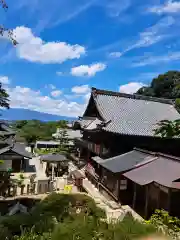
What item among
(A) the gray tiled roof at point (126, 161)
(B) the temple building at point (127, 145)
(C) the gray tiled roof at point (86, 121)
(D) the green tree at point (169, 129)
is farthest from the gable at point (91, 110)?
(D) the green tree at point (169, 129)

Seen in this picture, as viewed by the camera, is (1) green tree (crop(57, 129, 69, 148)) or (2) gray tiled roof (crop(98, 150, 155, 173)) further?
(1) green tree (crop(57, 129, 69, 148))

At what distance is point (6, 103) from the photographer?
11.9m

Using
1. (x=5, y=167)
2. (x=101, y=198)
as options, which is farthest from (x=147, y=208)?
(x=5, y=167)

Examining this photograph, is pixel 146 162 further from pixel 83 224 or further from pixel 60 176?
pixel 60 176

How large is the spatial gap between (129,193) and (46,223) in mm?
8450

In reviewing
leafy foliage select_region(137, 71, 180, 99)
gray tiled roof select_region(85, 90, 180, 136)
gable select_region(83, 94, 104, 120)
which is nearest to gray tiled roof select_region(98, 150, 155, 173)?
gray tiled roof select_region(85, 90, 180, 136)

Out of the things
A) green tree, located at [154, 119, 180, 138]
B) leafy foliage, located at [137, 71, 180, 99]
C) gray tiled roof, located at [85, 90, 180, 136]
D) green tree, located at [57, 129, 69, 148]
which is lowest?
green tree, located at [57, 129, 69, 148]

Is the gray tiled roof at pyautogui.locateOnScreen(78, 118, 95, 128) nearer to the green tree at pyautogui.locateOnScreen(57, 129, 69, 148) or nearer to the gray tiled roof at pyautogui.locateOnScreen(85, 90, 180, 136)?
the gray tiled roof at pyautogui.locateOnScreen(85, 90, 180, 136)

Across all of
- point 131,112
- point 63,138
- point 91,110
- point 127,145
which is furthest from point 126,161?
point 63,138

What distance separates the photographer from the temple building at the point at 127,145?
14141 mm

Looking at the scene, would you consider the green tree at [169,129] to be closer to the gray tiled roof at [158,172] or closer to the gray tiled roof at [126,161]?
the gray tiled roof at [158,172]

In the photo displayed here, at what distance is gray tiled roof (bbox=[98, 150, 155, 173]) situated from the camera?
15.6 meters

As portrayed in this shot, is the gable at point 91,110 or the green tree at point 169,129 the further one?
Result: the gable at point 91,110

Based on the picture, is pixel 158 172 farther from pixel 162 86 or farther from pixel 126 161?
pixel 162 86
